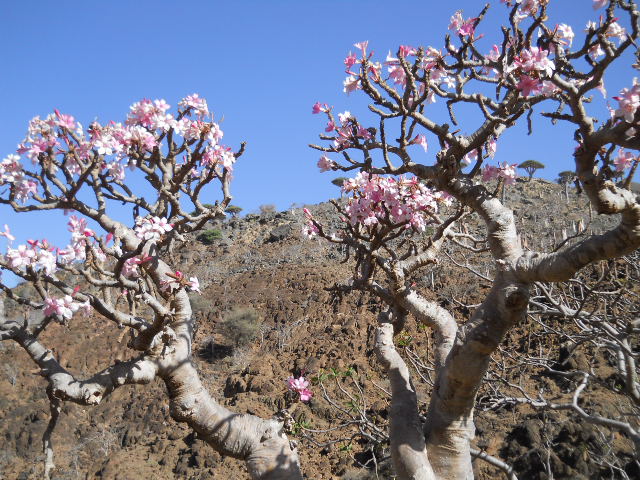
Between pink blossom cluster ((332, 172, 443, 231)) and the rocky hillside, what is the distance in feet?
6.43

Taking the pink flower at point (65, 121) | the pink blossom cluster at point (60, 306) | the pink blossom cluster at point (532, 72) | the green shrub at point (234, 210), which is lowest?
the pink blossom cluster at point (60, 306)

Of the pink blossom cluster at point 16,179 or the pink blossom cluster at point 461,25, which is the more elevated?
the pink blossom cluster at point 461,25

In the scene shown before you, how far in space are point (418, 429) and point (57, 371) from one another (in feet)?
7.38

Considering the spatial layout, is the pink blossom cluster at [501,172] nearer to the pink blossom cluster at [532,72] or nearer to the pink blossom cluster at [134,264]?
the pink blossom cluster at [532,72]

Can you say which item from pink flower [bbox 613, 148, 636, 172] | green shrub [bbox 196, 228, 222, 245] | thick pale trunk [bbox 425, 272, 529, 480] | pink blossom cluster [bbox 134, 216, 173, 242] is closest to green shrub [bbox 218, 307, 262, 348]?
green shrub [bbox 196, 228, 222, 245]

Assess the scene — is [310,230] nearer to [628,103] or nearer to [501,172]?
[501,172]

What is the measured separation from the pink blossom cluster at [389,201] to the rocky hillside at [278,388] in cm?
196

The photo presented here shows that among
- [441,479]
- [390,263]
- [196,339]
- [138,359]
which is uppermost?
[196,339]

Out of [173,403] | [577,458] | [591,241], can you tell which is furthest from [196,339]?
[591,241]

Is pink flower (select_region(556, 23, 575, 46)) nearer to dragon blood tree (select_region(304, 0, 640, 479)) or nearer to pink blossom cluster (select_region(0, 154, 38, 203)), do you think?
dragon blood tree (select_region(304, 0, 640, 479))

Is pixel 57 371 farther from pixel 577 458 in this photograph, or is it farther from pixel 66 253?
pixel 577 458

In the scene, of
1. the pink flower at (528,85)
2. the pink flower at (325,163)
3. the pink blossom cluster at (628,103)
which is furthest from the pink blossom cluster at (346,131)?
the pink blossom cluster at (628,103)

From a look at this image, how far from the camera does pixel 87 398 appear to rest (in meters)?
2.88

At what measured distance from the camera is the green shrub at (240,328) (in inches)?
678
